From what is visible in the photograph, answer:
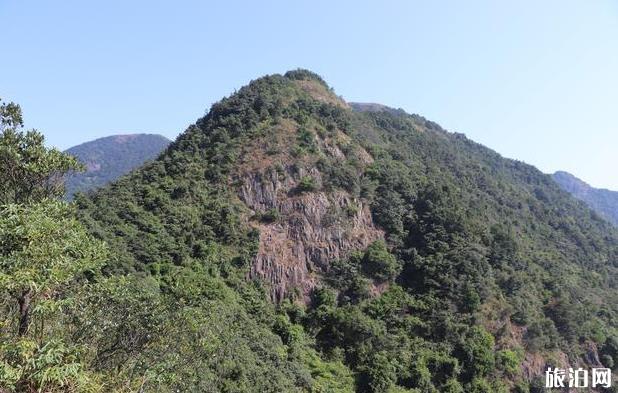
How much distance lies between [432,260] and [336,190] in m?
14.2

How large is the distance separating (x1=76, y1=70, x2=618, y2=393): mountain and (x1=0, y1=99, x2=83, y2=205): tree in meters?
21.6

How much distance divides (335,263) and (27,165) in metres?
44.4

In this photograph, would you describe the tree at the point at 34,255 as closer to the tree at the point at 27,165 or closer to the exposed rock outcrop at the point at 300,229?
the tree at the point at 27,165

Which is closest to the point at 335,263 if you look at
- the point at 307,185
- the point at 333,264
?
the point at 333,264

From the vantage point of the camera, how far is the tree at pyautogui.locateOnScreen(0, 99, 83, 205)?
1627 cm

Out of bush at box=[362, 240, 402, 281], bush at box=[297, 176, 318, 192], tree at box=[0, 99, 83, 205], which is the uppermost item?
bush at box=[297, 176, 318, 192]

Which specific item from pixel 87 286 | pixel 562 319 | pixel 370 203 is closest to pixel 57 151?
pixel 87 286

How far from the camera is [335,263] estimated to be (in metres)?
58.0

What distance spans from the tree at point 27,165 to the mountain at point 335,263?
70.9 feet

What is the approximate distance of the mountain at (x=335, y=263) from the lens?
4741cm

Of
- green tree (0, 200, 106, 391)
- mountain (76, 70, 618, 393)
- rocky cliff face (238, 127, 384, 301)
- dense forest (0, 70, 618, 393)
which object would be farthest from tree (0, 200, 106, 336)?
rocky cliff face (238, 127, 384, 301)

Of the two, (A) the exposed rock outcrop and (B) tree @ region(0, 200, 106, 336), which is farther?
(A) the exposed rock outcrop

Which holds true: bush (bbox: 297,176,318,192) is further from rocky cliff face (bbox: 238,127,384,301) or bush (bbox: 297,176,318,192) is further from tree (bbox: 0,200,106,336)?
tree (bbox: 0,200,106,336)

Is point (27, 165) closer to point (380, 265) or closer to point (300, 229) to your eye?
point (300, 229)
